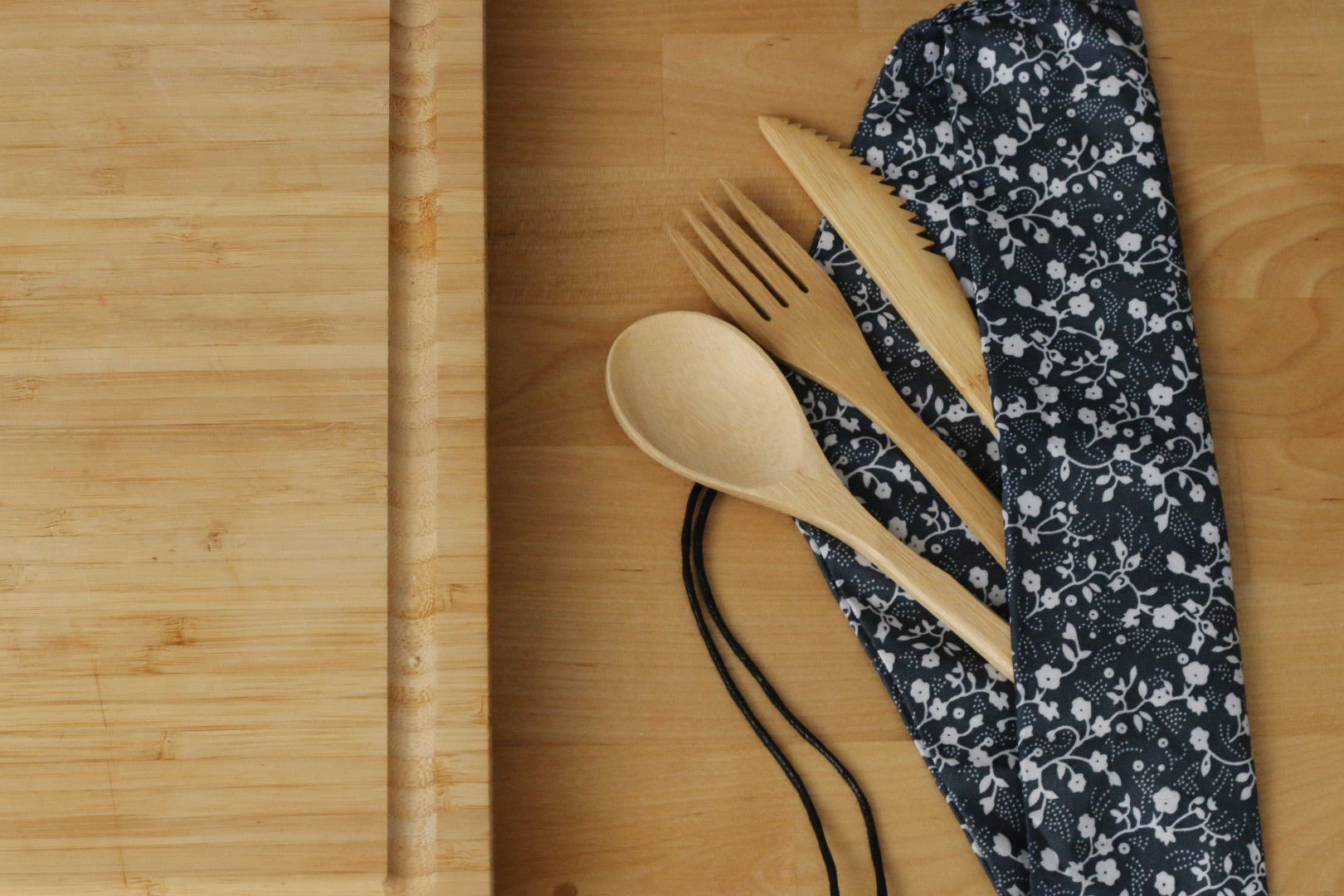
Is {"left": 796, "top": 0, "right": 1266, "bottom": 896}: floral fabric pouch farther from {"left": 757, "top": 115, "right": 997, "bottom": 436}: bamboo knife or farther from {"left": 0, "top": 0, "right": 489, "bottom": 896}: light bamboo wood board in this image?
{"left": 0, "top": 0, "right": 489, "bottom": 896}: light bamboo wood board

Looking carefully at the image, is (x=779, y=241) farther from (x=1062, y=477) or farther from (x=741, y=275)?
(x=1062, y=477)

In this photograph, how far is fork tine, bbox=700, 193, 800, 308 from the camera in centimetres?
45

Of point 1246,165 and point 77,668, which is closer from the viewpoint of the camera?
point 77,668

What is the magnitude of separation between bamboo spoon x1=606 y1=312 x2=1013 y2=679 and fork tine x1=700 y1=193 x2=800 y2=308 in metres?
0.03

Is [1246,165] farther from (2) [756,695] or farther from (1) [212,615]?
(1) [212,615]

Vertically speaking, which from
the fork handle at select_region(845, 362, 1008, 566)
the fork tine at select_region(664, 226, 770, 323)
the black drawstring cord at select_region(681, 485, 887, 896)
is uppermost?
the fork tine at select_region(664, 226, 770, 323)

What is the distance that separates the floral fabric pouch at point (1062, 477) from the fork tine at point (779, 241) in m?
0.01

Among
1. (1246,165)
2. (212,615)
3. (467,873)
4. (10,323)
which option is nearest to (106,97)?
(10,323)

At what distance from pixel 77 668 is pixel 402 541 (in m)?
0.12

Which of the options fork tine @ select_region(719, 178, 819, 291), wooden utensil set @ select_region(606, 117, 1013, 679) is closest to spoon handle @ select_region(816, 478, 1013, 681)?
wooden utensil set @ select_region(606, 117, 1013, 679)

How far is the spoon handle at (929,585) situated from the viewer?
1.36 feet

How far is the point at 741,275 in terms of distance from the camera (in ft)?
1.49

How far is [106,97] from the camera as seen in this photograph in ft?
1.39

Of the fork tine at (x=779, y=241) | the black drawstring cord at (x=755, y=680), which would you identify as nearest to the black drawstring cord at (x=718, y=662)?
the black drawstring cord at (x=755, y=680)
